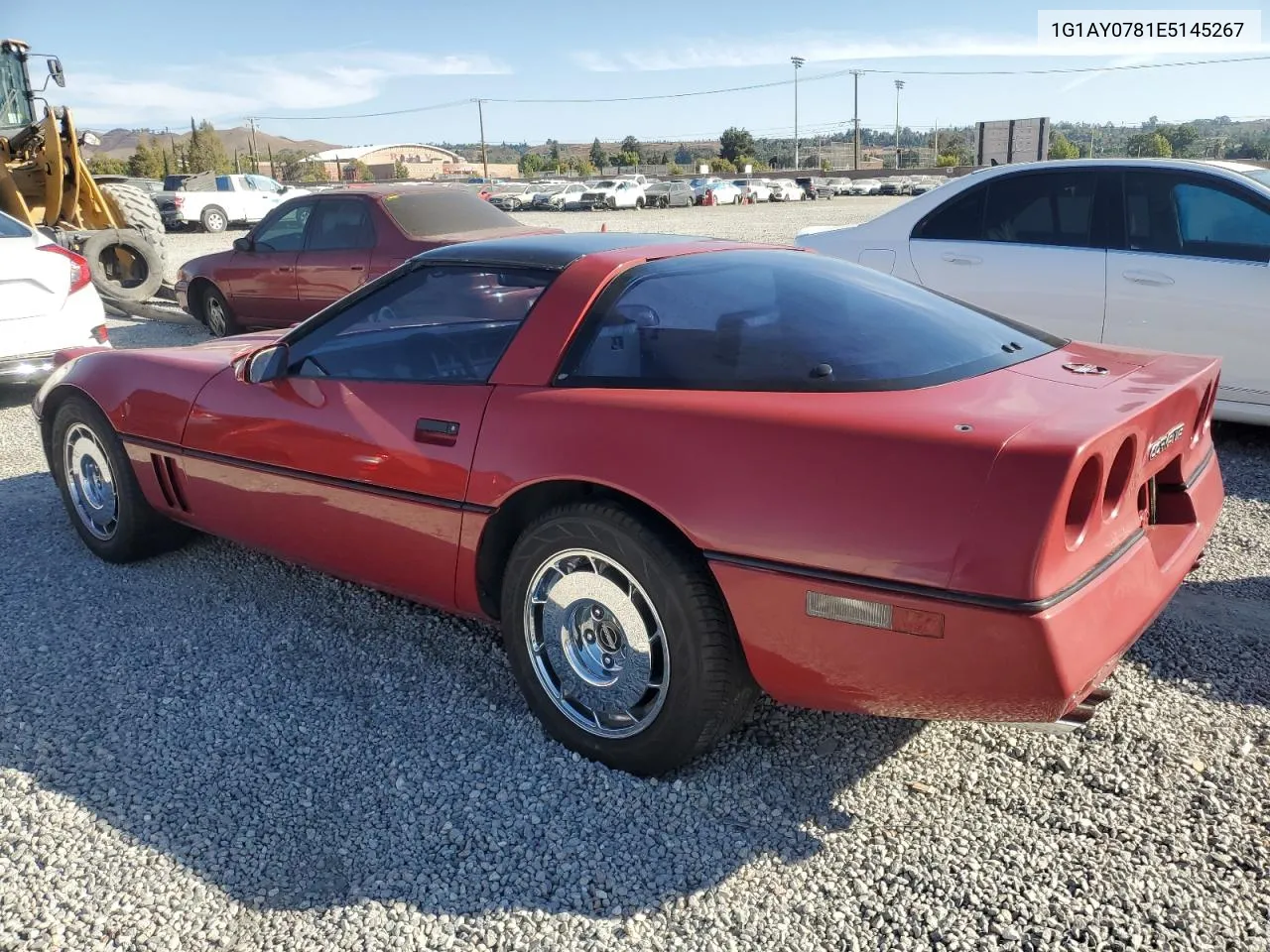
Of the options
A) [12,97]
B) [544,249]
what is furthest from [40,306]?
[12,97]

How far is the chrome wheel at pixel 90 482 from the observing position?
166 inches

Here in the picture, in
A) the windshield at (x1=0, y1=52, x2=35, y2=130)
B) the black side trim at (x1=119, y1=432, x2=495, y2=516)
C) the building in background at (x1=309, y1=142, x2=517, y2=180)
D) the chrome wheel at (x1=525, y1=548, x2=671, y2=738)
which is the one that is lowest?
the chrome wheel at (x1=525, y1=548, x2=671, y2=738)

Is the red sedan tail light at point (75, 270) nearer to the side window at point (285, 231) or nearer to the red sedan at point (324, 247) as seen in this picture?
the red sedan at point (324, 247)

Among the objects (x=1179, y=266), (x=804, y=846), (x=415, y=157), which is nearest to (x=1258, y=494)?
(x=1179, y=266)

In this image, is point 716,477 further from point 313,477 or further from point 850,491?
point 313,477

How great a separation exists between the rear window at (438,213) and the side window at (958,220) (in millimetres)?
3987

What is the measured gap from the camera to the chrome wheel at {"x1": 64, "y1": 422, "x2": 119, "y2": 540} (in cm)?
423

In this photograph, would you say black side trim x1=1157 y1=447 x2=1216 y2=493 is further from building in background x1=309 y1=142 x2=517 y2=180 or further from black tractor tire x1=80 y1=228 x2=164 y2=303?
building in background x1=309 y1=142 x2=517 y2=180

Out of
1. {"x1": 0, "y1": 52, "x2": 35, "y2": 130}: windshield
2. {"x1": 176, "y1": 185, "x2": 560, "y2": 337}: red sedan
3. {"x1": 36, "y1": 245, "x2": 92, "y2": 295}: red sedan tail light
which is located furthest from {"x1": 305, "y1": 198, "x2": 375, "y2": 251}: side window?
{"x1": 0, "y1": 52, "x2": 35, "y2": 130}: windshield

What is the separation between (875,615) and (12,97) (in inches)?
580

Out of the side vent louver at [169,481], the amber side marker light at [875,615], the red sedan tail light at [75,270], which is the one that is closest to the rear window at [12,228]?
the red sedan tail light at [75,270]

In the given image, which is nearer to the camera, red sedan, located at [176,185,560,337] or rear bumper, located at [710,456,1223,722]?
Result: rear bumper, located at [710,456,1223,722]

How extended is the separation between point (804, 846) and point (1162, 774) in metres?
0.98

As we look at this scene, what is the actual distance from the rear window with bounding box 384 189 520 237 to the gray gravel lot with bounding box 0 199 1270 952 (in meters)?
5.59
